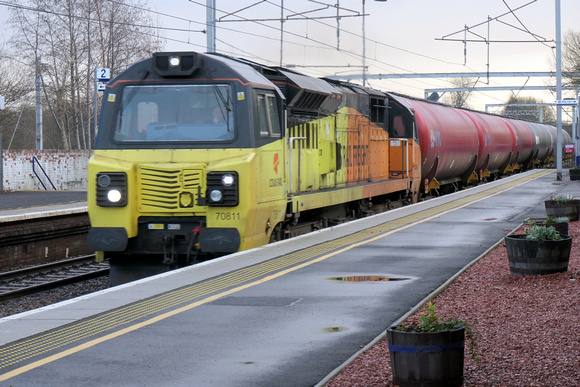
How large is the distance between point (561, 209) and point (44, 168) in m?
24.4

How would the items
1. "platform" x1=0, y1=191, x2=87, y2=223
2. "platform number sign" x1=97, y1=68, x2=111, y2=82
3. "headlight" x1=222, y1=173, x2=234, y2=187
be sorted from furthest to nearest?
"platform number sign" x1=97, y1=68, x2=111, y2=82, "platform" x1=0, y1=191, x2=87, y2=223, "headlight" x1=222, y1=173, x2=234, y2=187

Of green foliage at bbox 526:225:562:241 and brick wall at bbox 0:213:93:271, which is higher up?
green foliage at bbox 526:225:562:241

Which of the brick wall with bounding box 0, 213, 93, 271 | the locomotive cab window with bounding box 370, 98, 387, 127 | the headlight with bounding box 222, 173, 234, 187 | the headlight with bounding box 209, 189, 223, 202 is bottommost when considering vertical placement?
the brick wall with bounding box 0, 213, 93, 271

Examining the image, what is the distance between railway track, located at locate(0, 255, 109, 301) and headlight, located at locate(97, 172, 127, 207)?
2.80 metres

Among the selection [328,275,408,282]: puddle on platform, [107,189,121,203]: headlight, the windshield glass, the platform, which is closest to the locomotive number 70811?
the windshield glass

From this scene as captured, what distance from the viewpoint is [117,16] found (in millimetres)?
46375

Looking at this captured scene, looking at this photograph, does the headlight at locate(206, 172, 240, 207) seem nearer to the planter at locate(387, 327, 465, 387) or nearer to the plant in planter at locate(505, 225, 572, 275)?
the plant in planter at locate(505, 225, 572, 275)

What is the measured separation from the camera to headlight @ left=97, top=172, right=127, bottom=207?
1123 centimetres

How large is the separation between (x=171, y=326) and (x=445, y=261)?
5552mm

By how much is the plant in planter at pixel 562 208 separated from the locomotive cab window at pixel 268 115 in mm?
7817

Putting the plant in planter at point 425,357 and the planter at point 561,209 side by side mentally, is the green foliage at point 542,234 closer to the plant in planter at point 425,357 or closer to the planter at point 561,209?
the plant in planter at point 425,357

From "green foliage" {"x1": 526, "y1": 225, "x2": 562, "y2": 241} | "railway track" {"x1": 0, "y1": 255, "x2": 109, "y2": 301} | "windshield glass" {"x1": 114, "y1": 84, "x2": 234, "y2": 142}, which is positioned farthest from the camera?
"railway track" {"x1": 0, "y1": 255, "x2": 109, "y2": 301}

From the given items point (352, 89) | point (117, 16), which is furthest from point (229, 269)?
point (117, 16)

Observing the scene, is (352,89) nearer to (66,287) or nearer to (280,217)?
(280,217)
